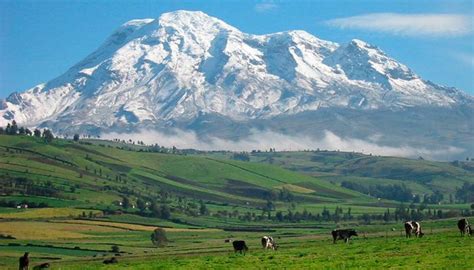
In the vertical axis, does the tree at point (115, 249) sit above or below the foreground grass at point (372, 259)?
below

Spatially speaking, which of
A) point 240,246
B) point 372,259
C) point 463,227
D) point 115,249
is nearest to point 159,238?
point 115,249

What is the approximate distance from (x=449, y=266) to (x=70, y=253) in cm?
10735

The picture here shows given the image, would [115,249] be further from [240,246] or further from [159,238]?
[240,246]

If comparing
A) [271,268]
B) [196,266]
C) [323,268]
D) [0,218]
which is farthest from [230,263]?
[0,218]

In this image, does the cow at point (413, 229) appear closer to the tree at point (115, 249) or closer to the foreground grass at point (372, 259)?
the foreground grass at point (372, 259)

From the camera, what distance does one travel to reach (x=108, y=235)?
181m

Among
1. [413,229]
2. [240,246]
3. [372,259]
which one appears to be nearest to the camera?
[372,259]

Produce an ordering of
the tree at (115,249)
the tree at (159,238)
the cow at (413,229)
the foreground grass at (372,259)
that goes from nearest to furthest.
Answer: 1. the foreground grass at (372,259)
2. the cow at (413,229)
3. the tree at (115,249)
4. the tree at (159,238)

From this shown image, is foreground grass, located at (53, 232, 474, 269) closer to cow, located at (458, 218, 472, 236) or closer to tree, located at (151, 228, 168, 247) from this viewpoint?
cow, located at (458, 218, 472, 236)

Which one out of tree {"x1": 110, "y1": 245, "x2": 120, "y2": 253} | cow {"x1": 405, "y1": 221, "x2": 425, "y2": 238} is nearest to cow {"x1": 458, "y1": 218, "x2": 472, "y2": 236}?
cow {"x1": 405, "y1": 221, "x2": 425, "y2": 238}

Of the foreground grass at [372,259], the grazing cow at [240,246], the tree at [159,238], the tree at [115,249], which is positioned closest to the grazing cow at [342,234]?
the grazing cow at [240,246]

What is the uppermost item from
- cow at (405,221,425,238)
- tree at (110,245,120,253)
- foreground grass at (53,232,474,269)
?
cow at (405,221,425,238)

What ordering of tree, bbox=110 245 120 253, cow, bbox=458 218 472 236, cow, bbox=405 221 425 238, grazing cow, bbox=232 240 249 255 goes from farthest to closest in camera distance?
tree, bbox=110 245 120 253 < cow, bbox=405 221 425 238 < grazing cow, bbox=232 240 249 255 < cow, bbox=458 218 472 236

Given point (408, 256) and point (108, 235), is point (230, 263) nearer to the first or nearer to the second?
point (408, 256)
